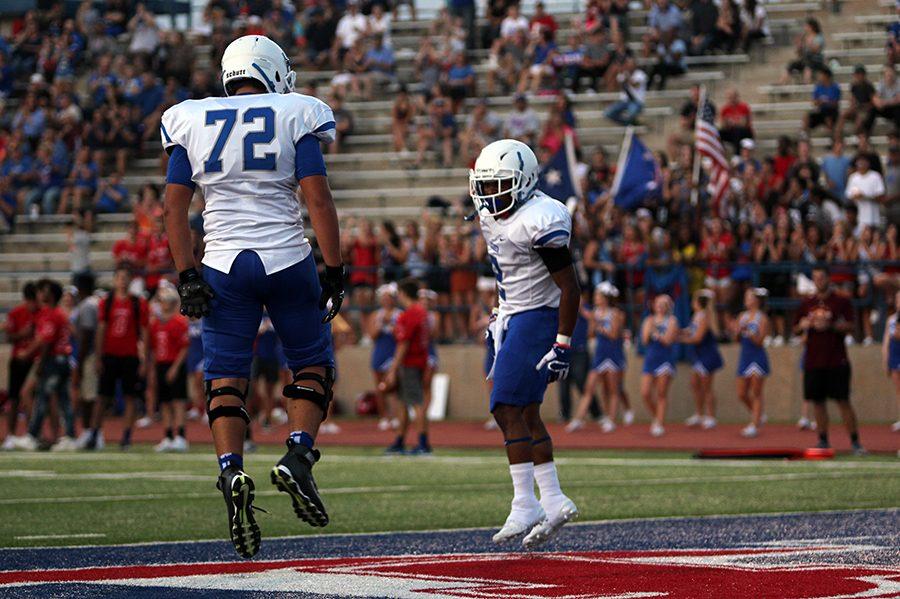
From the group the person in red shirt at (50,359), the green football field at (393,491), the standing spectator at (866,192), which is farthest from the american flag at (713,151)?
the person in red shirt at (50,359)

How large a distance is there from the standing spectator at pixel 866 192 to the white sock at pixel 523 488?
1344 cm

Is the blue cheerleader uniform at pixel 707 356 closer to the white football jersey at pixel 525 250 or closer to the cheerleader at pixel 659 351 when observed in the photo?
the cheerleader at pixel 659 351

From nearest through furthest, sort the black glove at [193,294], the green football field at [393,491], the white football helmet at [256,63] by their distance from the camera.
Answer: the black glove at [193,294] → the white football helmet at [256,63] → the green football field at [393,491]

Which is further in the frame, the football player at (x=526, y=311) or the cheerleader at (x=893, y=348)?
the cheerleader at (x=893, y=348)

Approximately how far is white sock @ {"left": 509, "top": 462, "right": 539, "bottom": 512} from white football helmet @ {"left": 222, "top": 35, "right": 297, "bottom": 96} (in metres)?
2.33

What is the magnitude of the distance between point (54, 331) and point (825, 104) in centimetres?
1139

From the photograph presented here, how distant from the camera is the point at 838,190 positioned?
21.9 meters

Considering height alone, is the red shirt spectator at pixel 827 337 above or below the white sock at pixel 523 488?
below

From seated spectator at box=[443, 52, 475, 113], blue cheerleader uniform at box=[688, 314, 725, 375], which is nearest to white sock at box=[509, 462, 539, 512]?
blue cheerleader uniform at box=[688, 314, 725, 375]

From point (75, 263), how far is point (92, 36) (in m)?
7.30

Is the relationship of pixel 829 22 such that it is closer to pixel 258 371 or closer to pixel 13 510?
pixel 258 371

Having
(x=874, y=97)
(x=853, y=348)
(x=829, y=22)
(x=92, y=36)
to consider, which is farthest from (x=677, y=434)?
(x=92, y=36)

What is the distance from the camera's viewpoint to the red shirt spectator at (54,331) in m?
19.0

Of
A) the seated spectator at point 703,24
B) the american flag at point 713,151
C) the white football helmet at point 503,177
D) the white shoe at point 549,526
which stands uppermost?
the seated spectator at point 703,24
